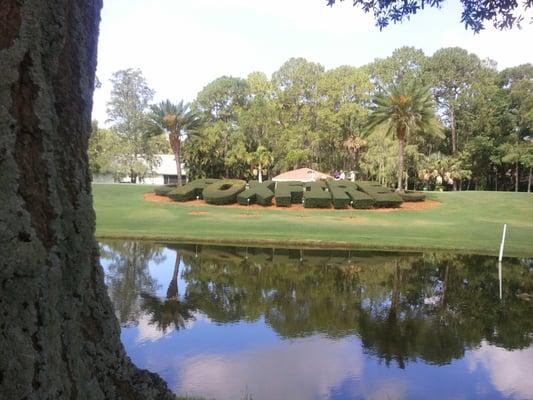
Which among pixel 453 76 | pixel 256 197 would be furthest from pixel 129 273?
pixel 453 76

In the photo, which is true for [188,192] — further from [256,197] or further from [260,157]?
[260,157]

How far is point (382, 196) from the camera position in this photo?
34.6m

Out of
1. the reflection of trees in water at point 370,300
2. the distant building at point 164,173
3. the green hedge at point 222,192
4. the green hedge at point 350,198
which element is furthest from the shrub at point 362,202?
the distant building at point 164,173

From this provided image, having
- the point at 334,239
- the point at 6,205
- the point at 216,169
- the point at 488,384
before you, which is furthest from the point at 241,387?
the point at 216,169

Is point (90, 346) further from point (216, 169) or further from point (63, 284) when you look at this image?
point (216, 169)

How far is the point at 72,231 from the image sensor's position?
255cm

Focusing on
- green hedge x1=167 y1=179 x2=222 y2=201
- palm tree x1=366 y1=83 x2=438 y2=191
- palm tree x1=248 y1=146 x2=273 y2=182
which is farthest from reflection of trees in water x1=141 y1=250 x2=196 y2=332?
palm tree x1=248 y1=146 x2=273 y2=182

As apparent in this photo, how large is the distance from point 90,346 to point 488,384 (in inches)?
257

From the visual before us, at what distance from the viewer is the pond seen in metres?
7.11

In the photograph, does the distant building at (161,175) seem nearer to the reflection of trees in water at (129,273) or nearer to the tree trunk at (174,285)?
the reflection of trees in water at (129,273)

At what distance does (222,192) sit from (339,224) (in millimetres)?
11615

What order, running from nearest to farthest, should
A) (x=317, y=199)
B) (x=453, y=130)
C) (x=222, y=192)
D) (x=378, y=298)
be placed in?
(x=378, y=298) < (x=317, y=199) < (x=222, y=192) < (x=453, y=130)

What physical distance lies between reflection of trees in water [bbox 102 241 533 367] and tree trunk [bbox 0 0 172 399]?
6.22 meters

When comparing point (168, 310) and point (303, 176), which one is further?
point (303, 176)
